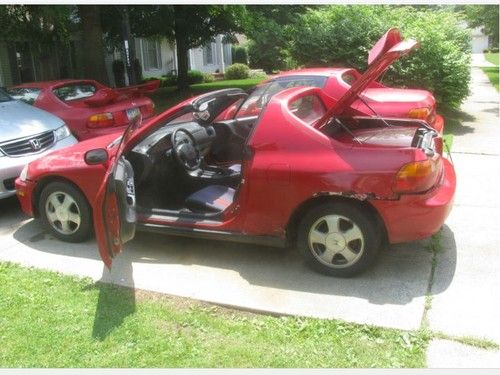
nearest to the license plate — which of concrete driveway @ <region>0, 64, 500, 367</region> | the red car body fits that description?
concrete driveway @ <region>0, 64, 500, 367</region>

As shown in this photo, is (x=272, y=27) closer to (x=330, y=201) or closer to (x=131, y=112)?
(x=131, y=112)

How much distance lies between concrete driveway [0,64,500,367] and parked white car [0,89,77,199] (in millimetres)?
592

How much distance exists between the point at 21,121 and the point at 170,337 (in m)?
4.14

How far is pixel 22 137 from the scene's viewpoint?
6078 mm

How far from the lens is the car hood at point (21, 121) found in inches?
239

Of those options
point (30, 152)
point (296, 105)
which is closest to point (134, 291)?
point (296, 105)

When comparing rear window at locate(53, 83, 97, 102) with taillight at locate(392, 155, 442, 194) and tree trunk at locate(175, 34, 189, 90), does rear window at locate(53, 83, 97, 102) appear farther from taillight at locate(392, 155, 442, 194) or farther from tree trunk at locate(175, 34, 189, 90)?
tree trunk at locate(175, 34, 189, 90)

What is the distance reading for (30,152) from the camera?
6066 millimetres

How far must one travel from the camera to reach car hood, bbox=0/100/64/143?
20.0ft

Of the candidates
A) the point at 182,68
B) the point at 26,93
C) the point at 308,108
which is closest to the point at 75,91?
the point at 26,93

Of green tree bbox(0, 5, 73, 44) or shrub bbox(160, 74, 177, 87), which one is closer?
green tree bbox(0, 5, 73, 44)

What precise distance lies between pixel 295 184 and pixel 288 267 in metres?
0.81

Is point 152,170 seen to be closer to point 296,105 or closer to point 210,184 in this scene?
point 210,184

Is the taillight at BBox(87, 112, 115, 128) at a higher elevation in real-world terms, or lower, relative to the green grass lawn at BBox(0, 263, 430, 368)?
higher
